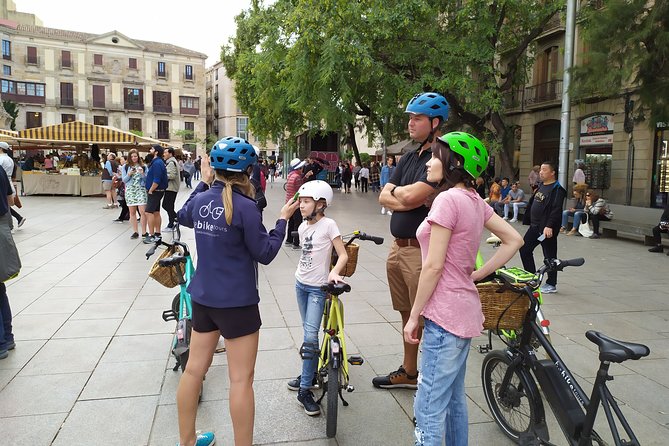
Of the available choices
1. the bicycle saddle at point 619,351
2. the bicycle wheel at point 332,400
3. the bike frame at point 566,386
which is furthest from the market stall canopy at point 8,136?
the bicycle saddle at point 619,351

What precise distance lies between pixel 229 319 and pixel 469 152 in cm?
143

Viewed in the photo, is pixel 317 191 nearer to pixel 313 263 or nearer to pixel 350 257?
pixel 313 263

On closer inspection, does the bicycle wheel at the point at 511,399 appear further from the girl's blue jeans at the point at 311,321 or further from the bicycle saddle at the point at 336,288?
the girl's blue jeans at the point at 311,321

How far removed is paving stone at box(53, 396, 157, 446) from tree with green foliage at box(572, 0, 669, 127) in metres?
9.03

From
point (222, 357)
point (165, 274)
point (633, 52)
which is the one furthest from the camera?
point (633, 52)

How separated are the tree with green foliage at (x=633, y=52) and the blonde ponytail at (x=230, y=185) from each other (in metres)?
8.36

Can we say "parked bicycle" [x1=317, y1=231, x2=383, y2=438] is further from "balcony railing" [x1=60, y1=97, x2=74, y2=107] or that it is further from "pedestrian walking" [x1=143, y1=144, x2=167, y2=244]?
"balcony railing" [x1=60, y1=97, x2=74, y2=107]

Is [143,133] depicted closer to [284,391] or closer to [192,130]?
[192,130]

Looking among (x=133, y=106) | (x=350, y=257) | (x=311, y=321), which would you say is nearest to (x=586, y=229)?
(x=350, y=257)

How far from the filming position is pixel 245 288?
2.59 meters

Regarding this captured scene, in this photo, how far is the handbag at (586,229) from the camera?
12453 mm

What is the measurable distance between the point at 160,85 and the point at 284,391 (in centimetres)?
6549

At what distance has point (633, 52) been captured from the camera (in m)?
8.65

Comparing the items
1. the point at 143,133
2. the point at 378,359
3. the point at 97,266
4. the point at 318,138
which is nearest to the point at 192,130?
the point at 143,133
